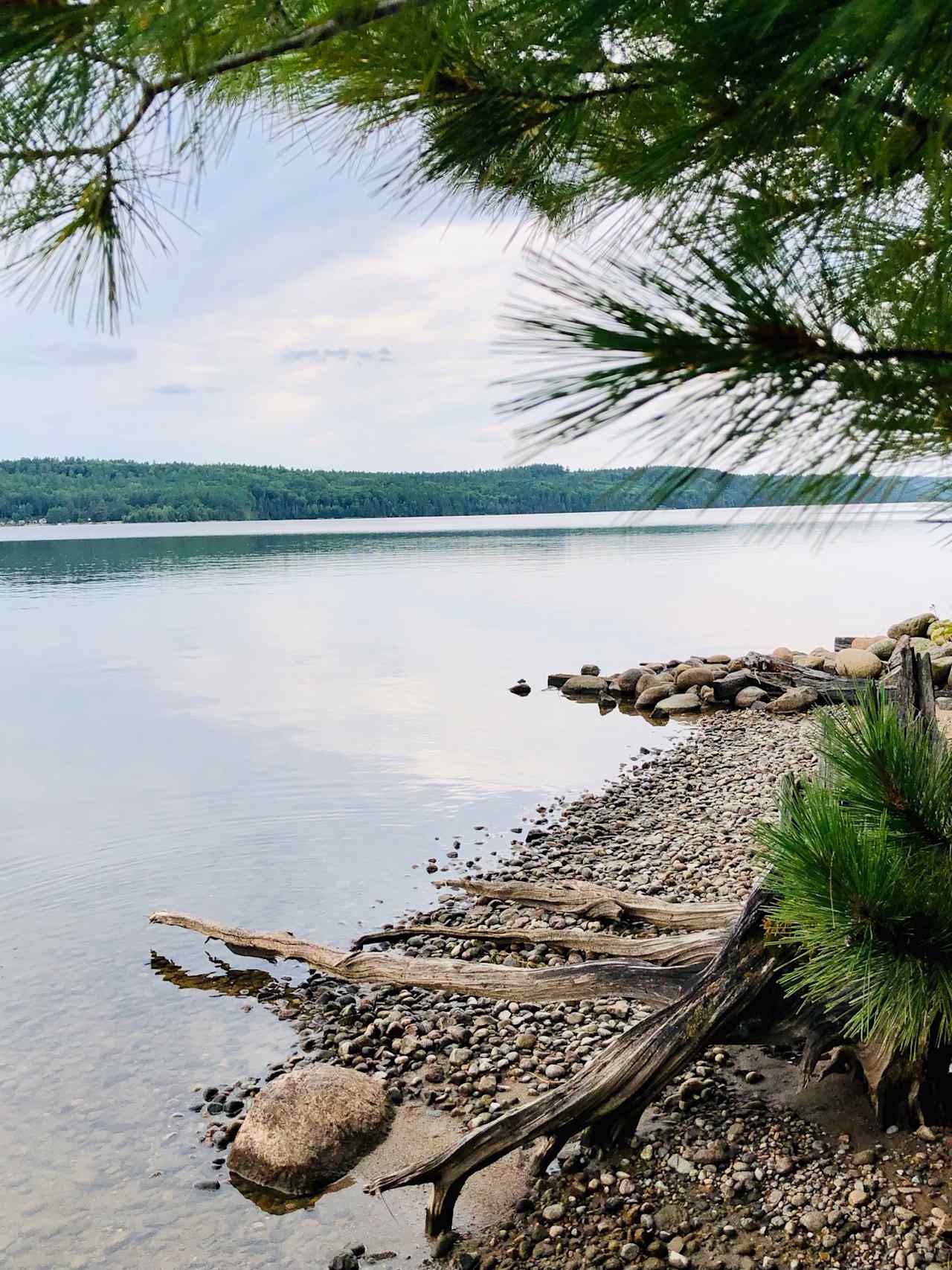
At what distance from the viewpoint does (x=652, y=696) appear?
16.9 m

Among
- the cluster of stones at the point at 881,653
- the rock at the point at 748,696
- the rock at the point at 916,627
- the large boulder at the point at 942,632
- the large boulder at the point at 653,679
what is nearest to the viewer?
the cluster of stones at the point at 881,653

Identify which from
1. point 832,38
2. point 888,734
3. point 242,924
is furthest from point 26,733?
point 832,38

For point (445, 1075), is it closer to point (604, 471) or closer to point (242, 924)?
point (242, 924)

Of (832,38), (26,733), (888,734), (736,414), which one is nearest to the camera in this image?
(832,38)

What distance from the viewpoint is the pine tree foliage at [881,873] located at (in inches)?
130

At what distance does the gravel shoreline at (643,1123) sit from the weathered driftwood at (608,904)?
1.00ft

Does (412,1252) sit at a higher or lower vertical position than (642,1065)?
lower

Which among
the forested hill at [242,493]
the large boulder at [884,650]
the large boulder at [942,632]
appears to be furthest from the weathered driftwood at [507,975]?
the forested hill at [242,493]

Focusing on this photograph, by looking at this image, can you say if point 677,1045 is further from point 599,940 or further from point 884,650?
point 884,650

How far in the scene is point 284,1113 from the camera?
4.79 m

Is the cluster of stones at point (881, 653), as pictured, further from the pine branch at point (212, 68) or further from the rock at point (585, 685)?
the pine branch at point (212, 68)

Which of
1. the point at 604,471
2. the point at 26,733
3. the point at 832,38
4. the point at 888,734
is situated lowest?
the point at 26,733

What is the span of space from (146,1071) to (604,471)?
508 cm

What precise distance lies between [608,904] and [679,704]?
33.1ft
